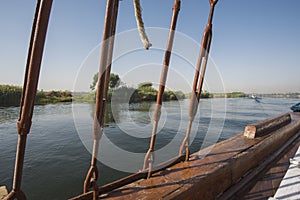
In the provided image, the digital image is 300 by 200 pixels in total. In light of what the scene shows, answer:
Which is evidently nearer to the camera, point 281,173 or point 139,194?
point 139,194

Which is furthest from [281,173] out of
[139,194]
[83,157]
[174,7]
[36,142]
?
[36,142]

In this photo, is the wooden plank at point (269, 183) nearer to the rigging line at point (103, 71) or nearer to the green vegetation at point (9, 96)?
the rigging line at point (103, 71)

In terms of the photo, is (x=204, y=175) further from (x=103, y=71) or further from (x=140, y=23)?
(x=140, y=23)

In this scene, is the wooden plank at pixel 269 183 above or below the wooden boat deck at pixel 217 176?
below

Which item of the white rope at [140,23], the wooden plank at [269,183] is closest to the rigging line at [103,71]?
the white rope at [140,23]

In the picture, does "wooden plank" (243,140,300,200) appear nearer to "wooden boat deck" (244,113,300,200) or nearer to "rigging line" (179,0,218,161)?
"wooden boat deck" (244,113,300,200)

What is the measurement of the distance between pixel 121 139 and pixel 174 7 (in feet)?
22.0

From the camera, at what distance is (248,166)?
1.86 m

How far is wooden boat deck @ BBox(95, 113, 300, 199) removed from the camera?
1055 millimetres

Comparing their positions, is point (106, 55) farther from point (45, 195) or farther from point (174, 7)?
point (45, 195)

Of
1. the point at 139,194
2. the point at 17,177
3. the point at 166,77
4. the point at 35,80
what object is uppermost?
the point at 166,77

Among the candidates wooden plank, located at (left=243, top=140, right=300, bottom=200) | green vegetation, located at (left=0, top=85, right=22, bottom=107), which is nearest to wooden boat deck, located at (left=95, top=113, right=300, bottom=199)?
wooden plank, located at (left=243, top=140, right=300, bottom=200)

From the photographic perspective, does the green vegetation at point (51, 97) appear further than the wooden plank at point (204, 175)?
Yes

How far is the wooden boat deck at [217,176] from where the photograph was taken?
1.05m
